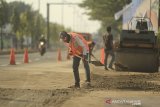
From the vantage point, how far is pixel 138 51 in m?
18.9

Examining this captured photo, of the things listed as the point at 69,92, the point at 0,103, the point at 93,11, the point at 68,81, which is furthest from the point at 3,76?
the point at 93,11

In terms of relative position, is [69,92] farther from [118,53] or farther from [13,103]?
[118,53]

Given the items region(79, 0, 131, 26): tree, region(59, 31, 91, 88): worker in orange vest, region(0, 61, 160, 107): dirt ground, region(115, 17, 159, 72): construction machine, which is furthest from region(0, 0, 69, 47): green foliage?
region(59, 31, 91, 88): worker in orange vest

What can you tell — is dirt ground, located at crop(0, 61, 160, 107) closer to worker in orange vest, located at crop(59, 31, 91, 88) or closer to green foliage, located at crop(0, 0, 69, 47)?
worker in orange vest, located at crop(59, 31, 91, 88)

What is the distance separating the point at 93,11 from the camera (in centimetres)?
6241

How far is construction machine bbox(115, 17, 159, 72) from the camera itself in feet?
61.7

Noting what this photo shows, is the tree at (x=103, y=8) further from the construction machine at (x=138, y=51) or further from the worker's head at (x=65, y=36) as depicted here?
the worker's head at (x=65, y=36)

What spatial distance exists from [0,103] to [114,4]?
44.3 m

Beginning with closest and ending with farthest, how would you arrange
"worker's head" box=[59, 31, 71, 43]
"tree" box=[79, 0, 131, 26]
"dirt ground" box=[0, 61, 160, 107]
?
"dirt ground" box=[0, 61, 160, 107] → "worker's head" box=[59, 31, 71, 43] → "tree" box=[79, 0, 131, 26]

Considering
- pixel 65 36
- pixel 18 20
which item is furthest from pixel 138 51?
pixel 18 20

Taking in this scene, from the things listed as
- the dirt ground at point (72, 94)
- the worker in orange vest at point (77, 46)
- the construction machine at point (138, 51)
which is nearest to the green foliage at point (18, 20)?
the construction machine at point (138, 51)

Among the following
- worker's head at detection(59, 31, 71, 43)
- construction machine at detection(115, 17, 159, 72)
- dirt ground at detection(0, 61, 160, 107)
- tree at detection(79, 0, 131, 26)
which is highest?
tree at detection(79, 0, 131, 26)

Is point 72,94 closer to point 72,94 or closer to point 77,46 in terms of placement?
point 72,94

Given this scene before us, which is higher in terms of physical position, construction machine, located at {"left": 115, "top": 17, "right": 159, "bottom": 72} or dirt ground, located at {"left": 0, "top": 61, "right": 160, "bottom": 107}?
construction machine, located at {"left": 115, "top": 17, "right": 159, "bottom": 72}
